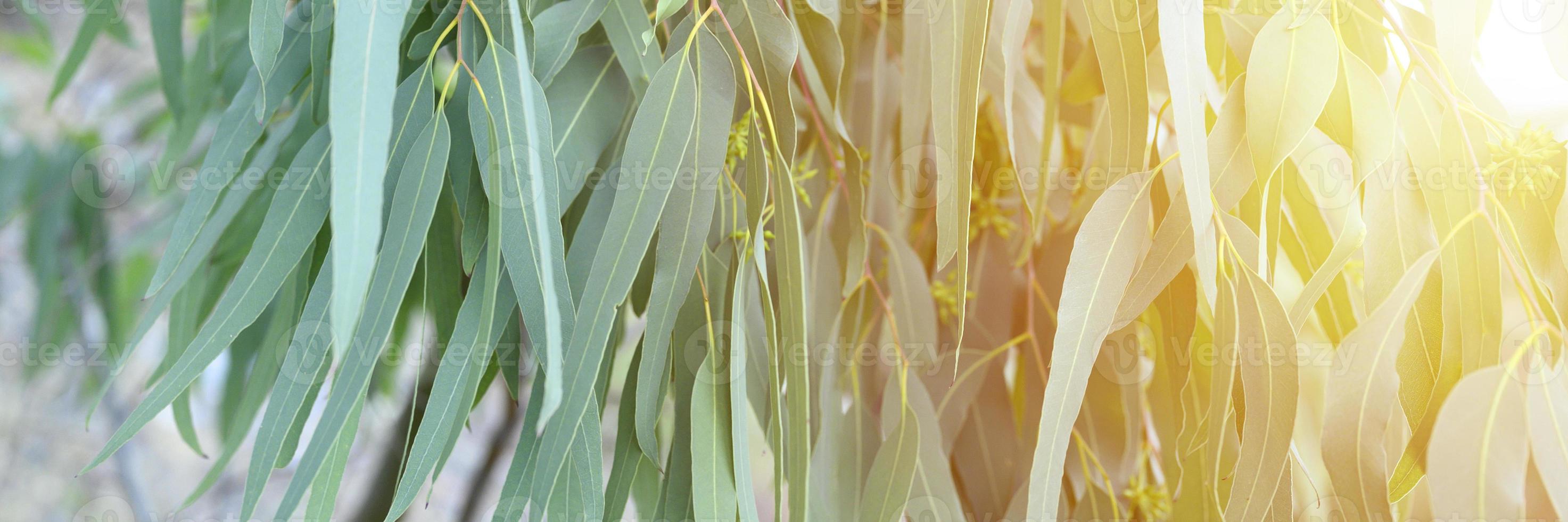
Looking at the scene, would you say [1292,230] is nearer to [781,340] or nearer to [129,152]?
[781,340]

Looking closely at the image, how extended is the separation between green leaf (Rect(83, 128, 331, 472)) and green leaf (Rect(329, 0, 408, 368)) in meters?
0.10

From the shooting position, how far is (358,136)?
0.19 meters

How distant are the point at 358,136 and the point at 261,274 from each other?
12 centimetres

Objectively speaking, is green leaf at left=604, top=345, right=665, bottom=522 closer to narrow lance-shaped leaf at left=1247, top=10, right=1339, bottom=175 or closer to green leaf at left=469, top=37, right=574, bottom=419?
green leaf at left=469, top=37, right=574, bottom=419

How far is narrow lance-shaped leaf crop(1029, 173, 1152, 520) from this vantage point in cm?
24

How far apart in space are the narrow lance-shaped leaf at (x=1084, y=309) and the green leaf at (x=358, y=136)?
19 centimetres

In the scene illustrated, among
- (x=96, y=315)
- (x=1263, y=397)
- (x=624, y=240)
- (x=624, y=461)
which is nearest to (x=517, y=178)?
(x=624, y=240)

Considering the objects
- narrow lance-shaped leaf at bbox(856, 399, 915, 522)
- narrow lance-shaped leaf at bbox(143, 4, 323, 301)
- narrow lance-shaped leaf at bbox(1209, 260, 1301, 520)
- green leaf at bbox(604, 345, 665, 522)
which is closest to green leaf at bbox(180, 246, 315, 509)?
narrow lance-shaped leaf at bbox(143, 4, 323, 301)

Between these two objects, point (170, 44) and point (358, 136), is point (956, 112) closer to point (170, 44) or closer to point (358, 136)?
point (358, 136)

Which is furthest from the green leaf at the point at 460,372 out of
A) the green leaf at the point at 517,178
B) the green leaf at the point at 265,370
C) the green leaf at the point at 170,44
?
the green leaf at the point at 170,44

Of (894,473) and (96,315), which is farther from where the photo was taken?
(96,315)

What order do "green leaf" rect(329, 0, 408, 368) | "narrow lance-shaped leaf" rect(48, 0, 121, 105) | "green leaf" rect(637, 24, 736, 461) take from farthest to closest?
"narrow lance-shaped leaf" rect(48, 0, 121, 105) → "green leaf" rect(637, 24, 736, 461) → "green leaf" rect(329, 0, 408, 368)

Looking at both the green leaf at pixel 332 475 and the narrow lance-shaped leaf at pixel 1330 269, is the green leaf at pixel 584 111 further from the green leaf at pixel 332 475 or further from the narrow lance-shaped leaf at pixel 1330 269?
the narrow lance-shaped leaf at pixel 1330 269

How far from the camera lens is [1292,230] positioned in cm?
34
